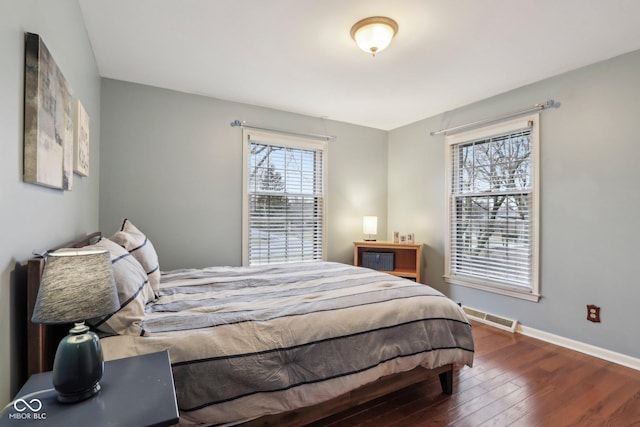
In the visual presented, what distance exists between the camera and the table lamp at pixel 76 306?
83 centimetres

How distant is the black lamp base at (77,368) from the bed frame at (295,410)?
0.87ft

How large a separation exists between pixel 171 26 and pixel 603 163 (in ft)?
11.8

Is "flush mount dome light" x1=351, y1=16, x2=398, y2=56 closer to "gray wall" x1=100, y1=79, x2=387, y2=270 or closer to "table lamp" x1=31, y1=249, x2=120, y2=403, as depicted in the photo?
"gray wall" x1=100, y1=79, x2=387, y2=270

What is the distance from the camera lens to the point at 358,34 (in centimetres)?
218

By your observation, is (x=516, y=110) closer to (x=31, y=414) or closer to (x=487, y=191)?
(x=487, y=191)

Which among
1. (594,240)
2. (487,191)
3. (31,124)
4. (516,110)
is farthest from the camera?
(487,191)

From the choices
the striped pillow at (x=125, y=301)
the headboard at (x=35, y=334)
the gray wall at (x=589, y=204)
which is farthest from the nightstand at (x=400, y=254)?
the headboard at (x=35, y=334)

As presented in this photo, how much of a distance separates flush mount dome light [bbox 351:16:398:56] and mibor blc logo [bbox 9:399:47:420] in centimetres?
244

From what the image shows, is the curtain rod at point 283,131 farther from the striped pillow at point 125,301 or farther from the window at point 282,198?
the striped pillow at point 125,301

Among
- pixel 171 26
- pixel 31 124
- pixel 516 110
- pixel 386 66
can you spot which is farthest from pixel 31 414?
pixel 516 110

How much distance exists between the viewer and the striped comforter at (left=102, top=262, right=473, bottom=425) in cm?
130

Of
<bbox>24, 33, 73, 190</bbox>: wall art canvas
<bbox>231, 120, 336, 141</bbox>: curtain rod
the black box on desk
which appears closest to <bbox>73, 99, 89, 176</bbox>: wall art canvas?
<bbox>24, 33, 73, 190</bbox>: wall art canvas

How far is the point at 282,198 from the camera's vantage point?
12.9 ft

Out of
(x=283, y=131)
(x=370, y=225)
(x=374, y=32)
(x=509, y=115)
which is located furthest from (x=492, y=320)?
(x=283, y=131)
